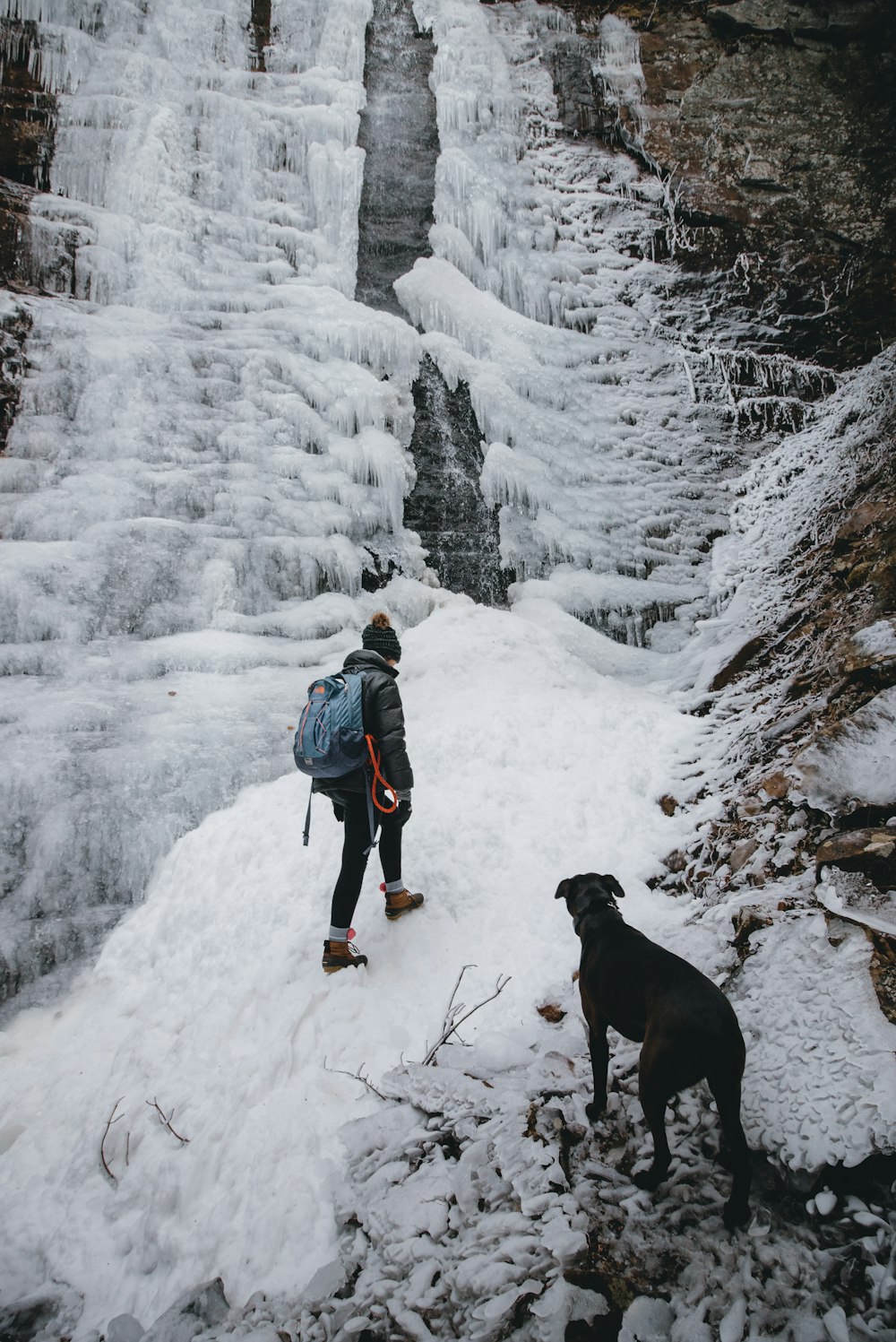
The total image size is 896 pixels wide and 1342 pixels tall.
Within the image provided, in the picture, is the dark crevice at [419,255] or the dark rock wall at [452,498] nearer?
the dark rock wall at [452,498]

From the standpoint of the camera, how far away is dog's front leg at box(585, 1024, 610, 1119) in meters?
2.00

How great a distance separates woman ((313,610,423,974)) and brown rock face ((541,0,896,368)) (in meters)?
10.0

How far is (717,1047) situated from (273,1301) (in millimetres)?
1484

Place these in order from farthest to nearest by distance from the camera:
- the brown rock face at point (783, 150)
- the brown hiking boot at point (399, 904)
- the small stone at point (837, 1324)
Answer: the brown rock face at point (783, 150)
the brown hiking boot at point (399, 904)
the small stone at point (837, 1324)

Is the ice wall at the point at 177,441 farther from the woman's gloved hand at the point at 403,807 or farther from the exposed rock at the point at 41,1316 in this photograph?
the woman's gloved hand at the point at 403,807

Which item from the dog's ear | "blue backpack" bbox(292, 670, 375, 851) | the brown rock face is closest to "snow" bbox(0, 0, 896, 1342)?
the dog's ear

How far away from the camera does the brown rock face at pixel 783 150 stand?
9.57m

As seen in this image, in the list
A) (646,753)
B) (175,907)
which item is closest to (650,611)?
(646,753)

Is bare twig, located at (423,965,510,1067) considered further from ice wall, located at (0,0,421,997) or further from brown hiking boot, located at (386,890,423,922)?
ice wall, located at (0,0,421,997)

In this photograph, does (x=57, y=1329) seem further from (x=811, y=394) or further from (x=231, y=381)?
(x=811, y=394)

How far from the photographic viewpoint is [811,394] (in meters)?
9.32

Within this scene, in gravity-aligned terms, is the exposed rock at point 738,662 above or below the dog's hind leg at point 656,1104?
above

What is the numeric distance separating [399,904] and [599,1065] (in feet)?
4.77

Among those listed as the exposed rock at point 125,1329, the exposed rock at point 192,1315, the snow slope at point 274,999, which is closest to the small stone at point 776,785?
the snow slope at point 274,999
